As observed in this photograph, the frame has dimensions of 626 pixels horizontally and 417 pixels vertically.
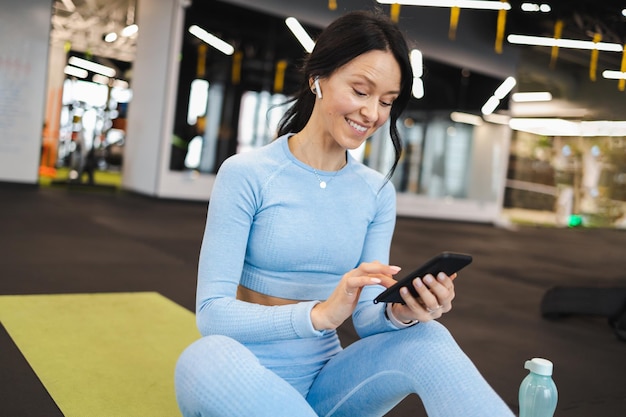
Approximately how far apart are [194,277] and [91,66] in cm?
1221

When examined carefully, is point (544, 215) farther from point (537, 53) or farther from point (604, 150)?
point (604, 150)

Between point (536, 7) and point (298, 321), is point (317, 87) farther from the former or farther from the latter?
point (536, 7)

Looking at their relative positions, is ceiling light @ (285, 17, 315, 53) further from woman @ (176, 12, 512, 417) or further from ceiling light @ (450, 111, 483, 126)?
woman @ (176, 12, 512, 417)

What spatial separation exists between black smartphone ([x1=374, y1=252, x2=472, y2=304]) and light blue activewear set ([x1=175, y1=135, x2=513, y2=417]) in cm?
11

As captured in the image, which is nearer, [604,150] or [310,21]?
[604,150]

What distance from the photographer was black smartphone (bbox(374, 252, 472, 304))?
1070 mm

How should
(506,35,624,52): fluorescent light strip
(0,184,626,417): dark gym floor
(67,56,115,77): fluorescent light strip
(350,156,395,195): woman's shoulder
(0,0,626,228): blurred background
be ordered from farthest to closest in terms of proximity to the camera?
1. (67,56,115,77): fluorescent light strip
2. (0,0,626,228): blurred background
3. (506,35,624,52): fluorescent light strip
4. (0,184,626,417): dark gym floor
5. (350,156,395,195): woman's shoulder

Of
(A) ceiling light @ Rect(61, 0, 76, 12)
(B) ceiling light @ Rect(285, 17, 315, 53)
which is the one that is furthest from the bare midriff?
(A) ceiling light @ Rect(61, 0, 76, 12)

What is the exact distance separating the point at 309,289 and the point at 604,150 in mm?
6797

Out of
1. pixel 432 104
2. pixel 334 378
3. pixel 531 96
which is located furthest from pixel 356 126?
pixel 432 104

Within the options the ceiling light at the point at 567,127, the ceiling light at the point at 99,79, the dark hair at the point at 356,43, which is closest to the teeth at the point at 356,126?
the dark hair at the point at 356,43

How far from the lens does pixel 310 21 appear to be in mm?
9398

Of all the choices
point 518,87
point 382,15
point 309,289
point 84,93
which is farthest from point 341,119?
point 84,93

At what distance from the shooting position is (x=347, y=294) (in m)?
1.10
